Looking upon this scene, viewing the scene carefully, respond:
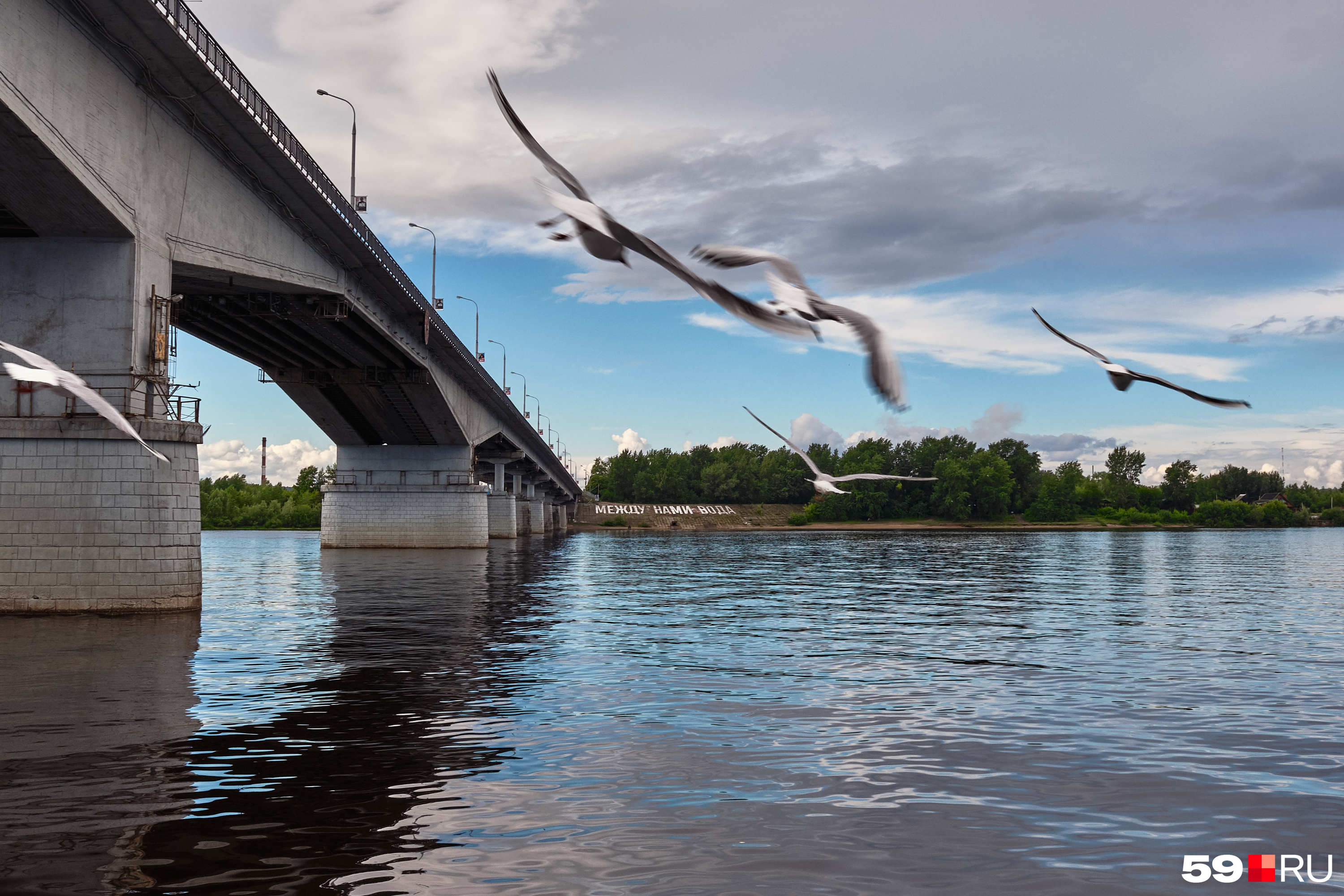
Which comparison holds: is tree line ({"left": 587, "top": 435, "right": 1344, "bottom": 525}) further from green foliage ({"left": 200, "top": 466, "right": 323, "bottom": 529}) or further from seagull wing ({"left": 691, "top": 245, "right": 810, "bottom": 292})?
seagull wing ({"left": 691, "top": 245, "right": 810, "bottom": 292})

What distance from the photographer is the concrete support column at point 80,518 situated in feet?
76.2

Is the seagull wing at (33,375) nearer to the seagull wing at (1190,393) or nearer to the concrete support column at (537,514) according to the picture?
the seagull wing at (1190,393)

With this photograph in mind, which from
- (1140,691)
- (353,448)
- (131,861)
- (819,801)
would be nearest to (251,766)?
(131,861)

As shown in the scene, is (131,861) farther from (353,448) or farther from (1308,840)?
(353,448)

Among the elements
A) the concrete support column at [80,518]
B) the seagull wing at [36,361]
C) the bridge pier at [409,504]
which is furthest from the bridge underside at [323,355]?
the seagull wing at [36,361]

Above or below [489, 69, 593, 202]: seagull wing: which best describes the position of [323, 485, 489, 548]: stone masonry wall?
below

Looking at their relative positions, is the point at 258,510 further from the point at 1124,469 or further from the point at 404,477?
the point at 1124,469

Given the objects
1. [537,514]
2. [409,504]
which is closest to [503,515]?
[409,504]

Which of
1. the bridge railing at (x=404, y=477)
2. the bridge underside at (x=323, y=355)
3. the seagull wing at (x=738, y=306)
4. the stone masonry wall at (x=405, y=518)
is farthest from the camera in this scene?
the bridge railing at (x=404, y=477)

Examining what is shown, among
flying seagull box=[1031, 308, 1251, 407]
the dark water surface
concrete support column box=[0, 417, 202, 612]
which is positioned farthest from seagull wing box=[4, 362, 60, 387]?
concrete support column box=[0, 417, 202, 612]

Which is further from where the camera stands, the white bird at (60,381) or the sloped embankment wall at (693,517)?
the sloped embankment wall at (693,517)

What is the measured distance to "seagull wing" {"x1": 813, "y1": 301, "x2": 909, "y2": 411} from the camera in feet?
8.52

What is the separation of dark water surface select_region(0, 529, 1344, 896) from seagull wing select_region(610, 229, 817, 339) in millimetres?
5427

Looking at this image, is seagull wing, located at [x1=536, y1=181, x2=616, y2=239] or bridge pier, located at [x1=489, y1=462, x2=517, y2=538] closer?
seagull wing, located at [x1=536, y1=181, x2=616, y2=239]
